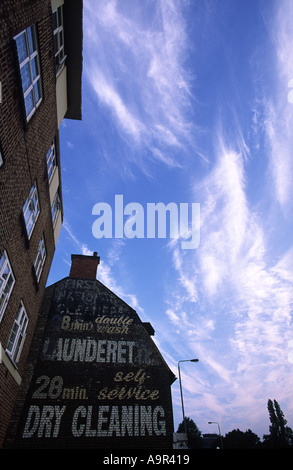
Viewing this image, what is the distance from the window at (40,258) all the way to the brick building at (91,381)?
389 cm

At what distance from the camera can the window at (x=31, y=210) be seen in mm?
9516

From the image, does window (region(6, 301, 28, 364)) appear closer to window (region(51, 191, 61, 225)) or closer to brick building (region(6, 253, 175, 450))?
brick building (region(6, 253, 175, 450))

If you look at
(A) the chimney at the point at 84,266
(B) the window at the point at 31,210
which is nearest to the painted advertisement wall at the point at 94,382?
(A) the chimney at the point at 84,266

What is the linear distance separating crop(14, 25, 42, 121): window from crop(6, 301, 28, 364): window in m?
7.79

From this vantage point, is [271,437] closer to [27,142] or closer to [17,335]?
[17,335]

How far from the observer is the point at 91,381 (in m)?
13.7

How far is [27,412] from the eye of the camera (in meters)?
12.2

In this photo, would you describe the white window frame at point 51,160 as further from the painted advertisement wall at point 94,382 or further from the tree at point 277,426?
the tree at point 277,426

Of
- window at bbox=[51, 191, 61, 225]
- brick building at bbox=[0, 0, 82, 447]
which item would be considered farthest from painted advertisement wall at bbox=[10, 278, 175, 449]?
window at bbox=[51, 191, 61, 225]

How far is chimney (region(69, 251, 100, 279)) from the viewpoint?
18.1m
